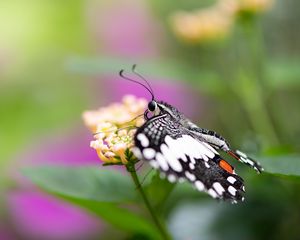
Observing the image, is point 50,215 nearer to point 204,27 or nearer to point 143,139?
point 204,27

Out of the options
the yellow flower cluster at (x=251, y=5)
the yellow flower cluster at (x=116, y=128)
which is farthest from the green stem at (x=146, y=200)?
the yellow flower cluster at (x=251, y=5)

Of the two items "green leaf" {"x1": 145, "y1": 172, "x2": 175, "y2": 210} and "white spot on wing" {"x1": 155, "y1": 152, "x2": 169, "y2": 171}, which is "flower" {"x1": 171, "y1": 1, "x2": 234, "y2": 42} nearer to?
"green leaf" {"x1": 145, "y1": 172, "x2": 175, "y2": 210}

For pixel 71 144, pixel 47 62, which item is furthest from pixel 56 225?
pixel 47 62

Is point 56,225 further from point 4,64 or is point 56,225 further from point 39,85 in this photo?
point 4,64

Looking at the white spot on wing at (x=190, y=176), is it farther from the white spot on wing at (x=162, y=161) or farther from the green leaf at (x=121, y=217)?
the green leaf at (x=121, y=217)

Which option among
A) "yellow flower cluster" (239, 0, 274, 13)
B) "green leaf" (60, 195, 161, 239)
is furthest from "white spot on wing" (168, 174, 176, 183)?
"yellow flower cluster" (239, 0, 274, 13)

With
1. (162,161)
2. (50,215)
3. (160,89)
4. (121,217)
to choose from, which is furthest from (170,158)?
(160,89)
